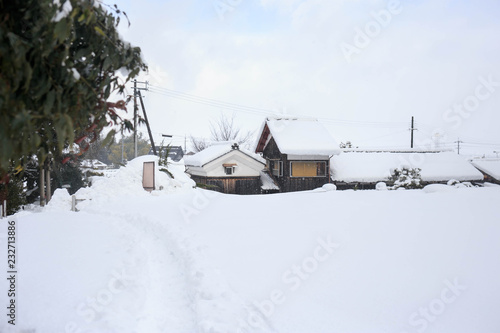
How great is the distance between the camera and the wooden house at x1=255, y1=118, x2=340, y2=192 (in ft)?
65.4

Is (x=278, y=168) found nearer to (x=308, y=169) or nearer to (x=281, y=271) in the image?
(x=308, y=169)

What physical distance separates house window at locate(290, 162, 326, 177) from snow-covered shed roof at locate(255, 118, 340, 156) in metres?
0.97

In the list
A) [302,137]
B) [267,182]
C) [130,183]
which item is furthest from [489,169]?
[130,183]

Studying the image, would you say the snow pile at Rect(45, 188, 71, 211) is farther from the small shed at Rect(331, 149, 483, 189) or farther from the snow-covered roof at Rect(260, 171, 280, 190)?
the small shed at Rect(331, 149, 483, 189)

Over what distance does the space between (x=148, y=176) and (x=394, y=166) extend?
15.7m

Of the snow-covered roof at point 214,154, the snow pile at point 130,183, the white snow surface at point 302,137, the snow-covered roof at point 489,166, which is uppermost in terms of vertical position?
the white snow surface at point 302,137

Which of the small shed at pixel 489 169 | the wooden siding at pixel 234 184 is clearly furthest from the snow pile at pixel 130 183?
the small shed at pixel 489 169

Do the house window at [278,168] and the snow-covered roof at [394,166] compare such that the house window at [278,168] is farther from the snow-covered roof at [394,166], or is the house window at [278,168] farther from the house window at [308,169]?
the snow-covered roof at [394,166]

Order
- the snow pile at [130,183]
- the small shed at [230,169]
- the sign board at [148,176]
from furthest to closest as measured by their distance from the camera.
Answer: the small shed at [230,169]
the sign board at [148,176]
the snow pile at [130,183]

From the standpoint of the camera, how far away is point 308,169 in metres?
20.6

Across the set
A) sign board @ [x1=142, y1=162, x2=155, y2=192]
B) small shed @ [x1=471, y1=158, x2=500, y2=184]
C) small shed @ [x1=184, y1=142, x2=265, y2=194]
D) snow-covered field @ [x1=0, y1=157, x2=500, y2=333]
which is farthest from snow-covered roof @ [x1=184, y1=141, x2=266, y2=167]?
small shed @ [x1=471, y1=158, x2=500, y2=184]

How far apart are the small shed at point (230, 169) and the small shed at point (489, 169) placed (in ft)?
55.5

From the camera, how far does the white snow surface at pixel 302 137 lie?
1984cm

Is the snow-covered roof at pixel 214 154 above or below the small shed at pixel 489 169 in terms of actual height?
above
